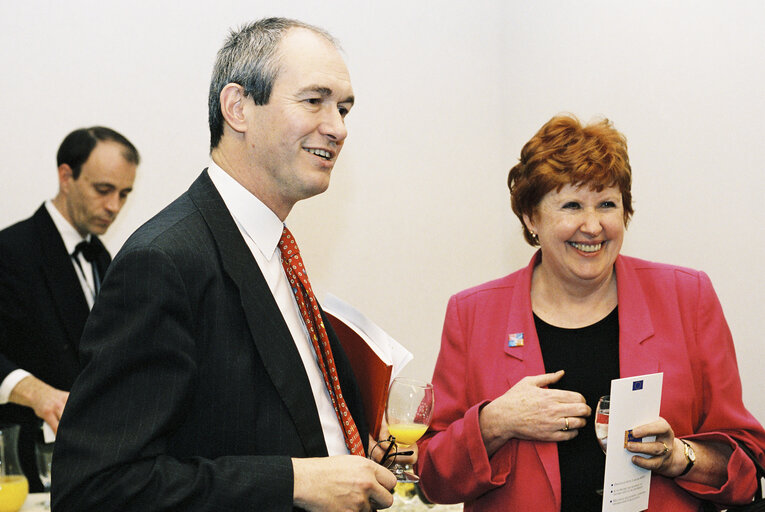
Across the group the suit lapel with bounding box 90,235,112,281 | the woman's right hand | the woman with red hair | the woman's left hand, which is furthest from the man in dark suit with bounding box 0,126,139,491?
the woman's left hand

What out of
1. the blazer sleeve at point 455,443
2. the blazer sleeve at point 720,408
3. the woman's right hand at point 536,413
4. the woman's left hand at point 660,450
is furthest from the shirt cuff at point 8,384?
the blazer sleeve at point 720,408

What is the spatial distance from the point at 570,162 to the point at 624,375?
598mm

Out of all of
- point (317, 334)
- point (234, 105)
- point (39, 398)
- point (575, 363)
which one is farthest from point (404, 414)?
point (39, 398)

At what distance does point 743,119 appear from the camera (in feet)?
9.17

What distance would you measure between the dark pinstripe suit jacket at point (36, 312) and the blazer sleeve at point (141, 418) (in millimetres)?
1806

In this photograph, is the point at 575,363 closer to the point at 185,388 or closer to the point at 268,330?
the point at 268,330

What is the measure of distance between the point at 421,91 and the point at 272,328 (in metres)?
2.81

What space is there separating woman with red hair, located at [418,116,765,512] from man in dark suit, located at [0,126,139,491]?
158 centimetres

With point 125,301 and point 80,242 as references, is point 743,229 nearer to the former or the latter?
point 125,301

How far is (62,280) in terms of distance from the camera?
Result: 9.52 feet

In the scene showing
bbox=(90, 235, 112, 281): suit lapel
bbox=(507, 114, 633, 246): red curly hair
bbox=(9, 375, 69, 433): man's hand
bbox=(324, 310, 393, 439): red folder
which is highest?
bbox=(507, 114, 633, 246): red curly hair

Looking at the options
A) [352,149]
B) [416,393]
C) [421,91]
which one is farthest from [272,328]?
[421,91]

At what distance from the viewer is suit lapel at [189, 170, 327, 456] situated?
1.35 m

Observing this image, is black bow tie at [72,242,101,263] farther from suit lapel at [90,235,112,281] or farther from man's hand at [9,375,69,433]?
man's hand at [9,375,69,433]
